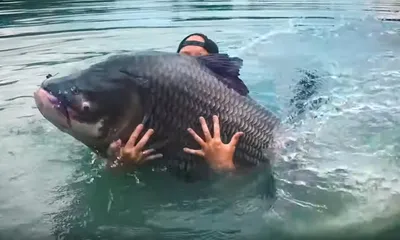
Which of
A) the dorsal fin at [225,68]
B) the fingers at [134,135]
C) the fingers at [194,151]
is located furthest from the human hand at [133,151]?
the dorsal fin at [225,68]

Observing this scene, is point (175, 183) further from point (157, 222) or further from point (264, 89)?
point (264, 89)

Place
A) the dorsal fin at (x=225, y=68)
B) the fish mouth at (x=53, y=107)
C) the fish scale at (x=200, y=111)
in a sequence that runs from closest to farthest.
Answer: the fish mouth at (x=53, y=107), the fish scale at (x=200, y=111), the dorsal fin at (x=225, y=68)

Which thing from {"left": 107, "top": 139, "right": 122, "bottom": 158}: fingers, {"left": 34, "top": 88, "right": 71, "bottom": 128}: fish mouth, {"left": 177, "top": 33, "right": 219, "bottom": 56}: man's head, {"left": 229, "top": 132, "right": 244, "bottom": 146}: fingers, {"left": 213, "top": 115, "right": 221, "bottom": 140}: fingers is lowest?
{"left": 107, "top": 139, "right": 122, "bottom": 158}: fingers

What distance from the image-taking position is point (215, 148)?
326 centimetres

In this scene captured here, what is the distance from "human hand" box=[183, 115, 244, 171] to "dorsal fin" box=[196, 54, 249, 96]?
25cm

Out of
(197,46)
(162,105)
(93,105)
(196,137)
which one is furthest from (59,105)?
(197,46)

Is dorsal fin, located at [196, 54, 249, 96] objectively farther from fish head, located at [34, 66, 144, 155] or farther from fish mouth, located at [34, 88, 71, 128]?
fish mouth, located at [34, 88, 71, 128]

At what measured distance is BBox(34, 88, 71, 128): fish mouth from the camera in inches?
117

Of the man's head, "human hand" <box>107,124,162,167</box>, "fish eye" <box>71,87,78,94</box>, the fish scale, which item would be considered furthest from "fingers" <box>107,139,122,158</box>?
the man's head

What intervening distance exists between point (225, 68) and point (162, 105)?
44 centimetres

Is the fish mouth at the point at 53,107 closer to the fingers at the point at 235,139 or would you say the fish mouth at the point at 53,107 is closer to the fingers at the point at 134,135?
the fingers at the point at 134,135

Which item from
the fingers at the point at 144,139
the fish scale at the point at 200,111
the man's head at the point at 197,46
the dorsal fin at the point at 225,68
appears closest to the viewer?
the fingers at the point at 144,139

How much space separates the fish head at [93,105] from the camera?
2996 millimetres

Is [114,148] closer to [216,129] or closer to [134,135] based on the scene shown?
[134,135]
